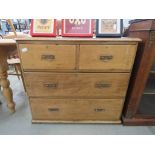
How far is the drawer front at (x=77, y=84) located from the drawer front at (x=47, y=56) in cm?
8

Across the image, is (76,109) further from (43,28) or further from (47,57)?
(43,28)

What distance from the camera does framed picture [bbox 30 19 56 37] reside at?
1081 millimetres

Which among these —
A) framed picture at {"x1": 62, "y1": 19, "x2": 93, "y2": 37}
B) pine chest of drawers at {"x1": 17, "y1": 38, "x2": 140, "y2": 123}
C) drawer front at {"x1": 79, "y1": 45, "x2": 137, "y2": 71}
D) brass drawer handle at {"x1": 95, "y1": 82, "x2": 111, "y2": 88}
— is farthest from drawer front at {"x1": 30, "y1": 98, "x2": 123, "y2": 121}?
framed picture at {"x1": 62, "y1": 19, "x2": 93, "y2": 37}

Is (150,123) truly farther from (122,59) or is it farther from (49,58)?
(49,58)

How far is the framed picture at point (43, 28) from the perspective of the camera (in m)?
1.08

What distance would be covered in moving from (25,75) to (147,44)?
1.00 meters

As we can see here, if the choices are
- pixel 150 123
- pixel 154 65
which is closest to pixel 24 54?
pixel 154 65

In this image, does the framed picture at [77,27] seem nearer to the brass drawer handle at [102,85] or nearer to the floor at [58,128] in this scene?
the brass drawer handle at [102,85]

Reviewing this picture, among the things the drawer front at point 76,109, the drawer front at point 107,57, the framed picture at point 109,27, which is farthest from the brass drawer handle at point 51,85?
the framed picture at point 109,27

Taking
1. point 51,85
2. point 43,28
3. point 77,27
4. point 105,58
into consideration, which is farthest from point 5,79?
point 105,58

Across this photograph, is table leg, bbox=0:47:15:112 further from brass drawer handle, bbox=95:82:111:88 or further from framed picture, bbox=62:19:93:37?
brass drawer handle, bbox=95:82:111:88

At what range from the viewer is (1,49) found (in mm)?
1287

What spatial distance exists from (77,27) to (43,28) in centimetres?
27
